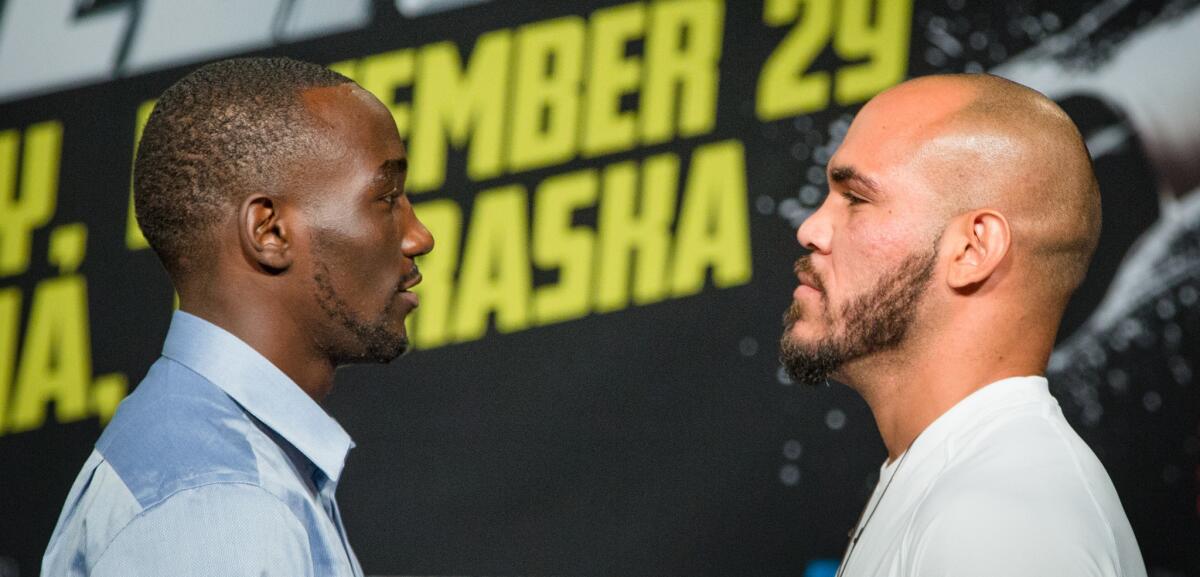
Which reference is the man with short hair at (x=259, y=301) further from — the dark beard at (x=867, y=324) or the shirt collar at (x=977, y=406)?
the shirt collar at (x=977, y=406)

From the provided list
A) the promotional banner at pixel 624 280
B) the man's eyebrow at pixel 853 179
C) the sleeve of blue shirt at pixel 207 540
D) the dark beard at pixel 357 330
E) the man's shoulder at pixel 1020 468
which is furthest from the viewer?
the promotional banner at pixel 624 280

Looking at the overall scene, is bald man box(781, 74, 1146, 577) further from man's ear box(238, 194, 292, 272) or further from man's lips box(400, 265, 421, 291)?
man's ear box(238, 194, 292, 272)

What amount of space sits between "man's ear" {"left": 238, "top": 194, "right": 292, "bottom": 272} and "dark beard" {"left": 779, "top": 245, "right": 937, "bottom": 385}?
603mm

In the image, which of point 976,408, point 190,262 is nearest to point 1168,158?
point 976,408

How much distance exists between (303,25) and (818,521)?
1.65m

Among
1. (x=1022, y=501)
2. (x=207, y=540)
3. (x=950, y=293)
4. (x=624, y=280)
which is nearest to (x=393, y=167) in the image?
(x=207, y=540)

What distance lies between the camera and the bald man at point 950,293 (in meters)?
1.25

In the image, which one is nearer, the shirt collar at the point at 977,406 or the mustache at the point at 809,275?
the shirt collar at the point at 977,406

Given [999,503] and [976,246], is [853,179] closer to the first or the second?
[976,246]

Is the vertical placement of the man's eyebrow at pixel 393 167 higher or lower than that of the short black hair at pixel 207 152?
lower

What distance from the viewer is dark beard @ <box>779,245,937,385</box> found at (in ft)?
4.50

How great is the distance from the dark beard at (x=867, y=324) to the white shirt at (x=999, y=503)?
118 millimetres

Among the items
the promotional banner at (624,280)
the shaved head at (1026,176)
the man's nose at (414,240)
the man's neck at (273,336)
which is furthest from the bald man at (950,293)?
the promotional banner at (624,280)

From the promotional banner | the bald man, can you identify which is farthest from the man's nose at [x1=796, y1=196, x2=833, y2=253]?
the promotional banner
